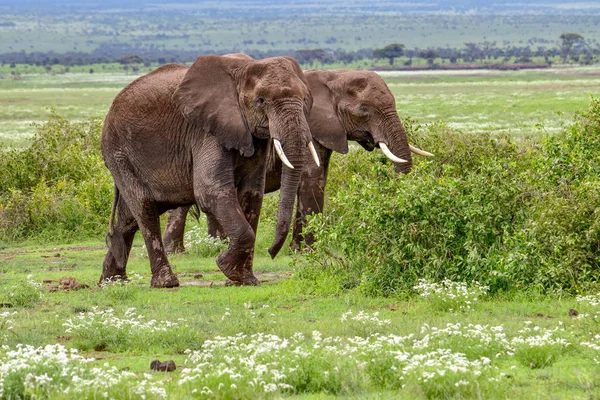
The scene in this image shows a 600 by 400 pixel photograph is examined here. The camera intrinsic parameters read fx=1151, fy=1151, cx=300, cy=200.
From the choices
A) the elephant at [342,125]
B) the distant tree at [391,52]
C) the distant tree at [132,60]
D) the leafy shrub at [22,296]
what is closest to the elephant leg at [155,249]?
the leafy shrub at [22,296]

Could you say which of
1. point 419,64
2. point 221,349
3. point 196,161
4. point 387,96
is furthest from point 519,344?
point 419,64

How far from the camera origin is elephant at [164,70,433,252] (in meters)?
16.0

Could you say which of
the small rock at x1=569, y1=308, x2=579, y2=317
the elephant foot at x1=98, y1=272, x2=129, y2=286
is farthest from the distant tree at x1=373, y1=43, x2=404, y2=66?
the small rock at x1=569, y1=308, x2=579, y2=317

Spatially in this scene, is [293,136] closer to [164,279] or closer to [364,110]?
[164,279]

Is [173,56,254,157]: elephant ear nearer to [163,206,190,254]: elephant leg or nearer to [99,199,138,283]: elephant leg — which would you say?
[99,199,138,283]: elephant leg

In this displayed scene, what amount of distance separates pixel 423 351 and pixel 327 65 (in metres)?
137

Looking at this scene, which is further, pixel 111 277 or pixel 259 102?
pixel 111 277

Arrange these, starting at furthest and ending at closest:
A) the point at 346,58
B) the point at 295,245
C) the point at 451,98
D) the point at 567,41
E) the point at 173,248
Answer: the point at 346,58 → the point at 567,41 → the point at 451,98 → the point at 173,248 → the point at 295,245

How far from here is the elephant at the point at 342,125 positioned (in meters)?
16.0

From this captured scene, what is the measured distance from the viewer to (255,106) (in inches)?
509

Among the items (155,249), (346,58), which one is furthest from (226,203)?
(346,58)

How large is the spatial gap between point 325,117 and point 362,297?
474 cm

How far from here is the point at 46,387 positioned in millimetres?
7059

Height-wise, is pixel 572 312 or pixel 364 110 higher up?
pixel 364 110
